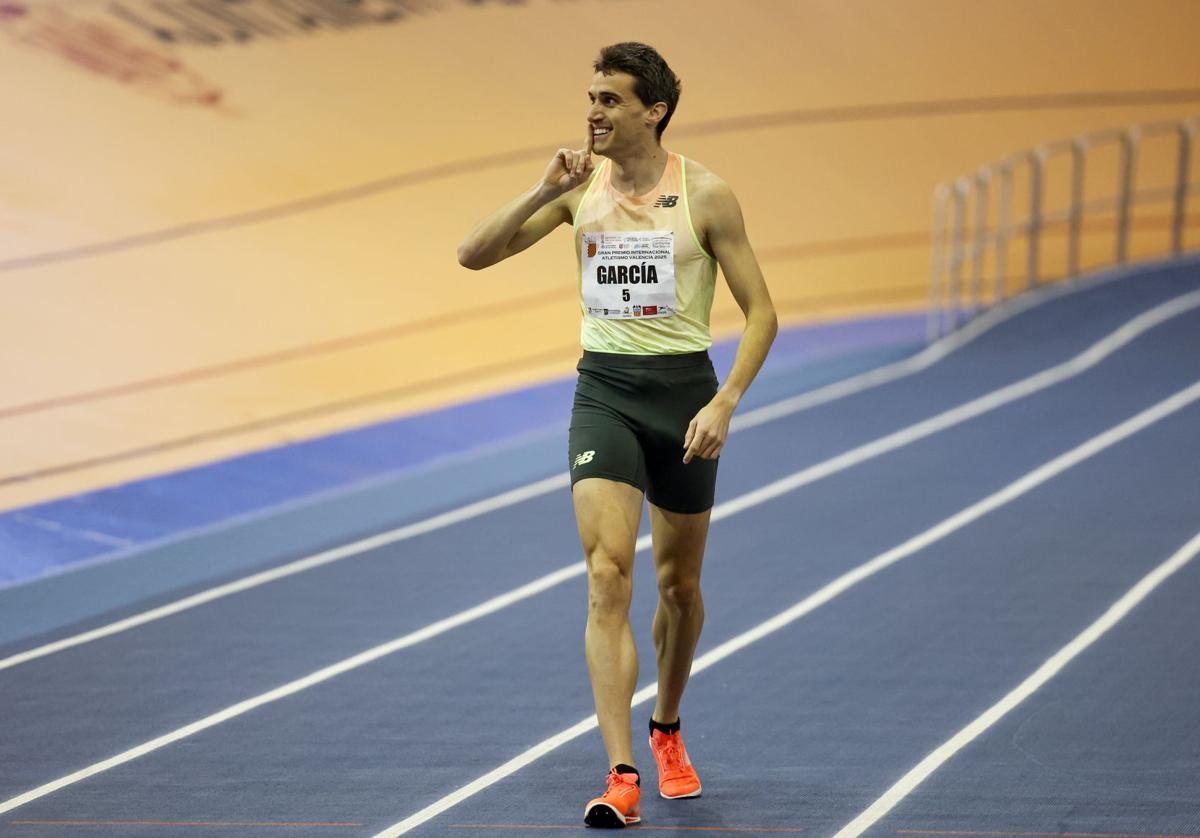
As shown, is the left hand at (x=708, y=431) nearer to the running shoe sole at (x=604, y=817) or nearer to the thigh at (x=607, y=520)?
the thigh at (x=607, y=520)

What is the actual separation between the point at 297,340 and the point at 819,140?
5710mm

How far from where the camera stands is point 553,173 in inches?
168

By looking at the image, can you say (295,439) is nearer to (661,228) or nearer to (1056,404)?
(1056,404)

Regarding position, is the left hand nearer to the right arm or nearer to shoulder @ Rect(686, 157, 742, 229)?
shoulder @ Rect(686, 157, 742, 229)

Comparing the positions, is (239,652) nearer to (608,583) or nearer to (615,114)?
(608,583)

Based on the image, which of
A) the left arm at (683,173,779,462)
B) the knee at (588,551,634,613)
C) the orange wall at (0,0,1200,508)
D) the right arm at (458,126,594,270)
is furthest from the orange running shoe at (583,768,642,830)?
the orange wall at (0,0,1200,508)

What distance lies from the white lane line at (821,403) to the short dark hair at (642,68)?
3164 mm

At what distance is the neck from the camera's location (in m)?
4.41

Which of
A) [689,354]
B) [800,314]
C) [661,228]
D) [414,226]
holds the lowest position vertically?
[689,354]

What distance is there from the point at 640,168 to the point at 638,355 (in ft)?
1.49

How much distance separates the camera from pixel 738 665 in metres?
5.91

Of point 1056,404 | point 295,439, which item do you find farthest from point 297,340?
point 1056,404

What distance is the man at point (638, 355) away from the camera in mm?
4281

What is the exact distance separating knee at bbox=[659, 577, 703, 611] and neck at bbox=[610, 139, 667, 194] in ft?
3.17
